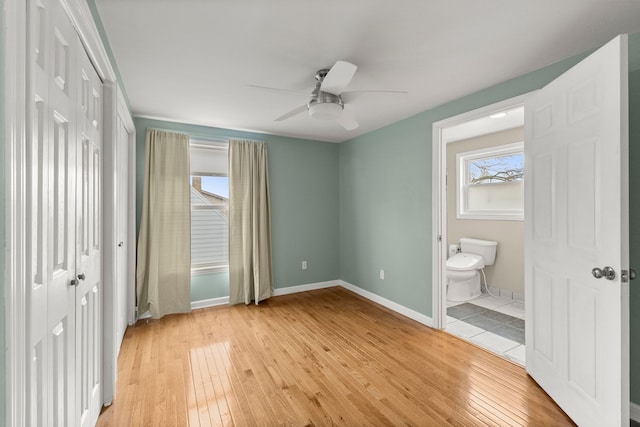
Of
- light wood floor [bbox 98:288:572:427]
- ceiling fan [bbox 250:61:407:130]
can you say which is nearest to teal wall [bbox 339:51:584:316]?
light wood floor [bbox 98:288:572:427]

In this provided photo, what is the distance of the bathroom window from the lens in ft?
12.9

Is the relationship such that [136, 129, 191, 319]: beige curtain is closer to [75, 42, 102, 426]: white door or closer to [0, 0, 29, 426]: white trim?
[75, 42, 102, 426]: white door

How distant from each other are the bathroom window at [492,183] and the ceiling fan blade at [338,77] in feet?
9.92

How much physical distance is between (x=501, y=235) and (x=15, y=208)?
4.76 m

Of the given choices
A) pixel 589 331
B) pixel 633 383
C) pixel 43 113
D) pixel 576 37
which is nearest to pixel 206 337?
pixel 43 113

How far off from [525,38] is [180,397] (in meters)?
3.26

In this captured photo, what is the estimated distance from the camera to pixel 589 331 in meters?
1.60

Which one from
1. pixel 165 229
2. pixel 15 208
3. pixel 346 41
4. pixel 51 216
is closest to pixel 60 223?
pixel 51 216

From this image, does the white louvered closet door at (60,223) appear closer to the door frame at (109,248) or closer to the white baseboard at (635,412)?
the door frame at (109,248)

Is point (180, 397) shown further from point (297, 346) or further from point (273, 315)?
point (273, 315)

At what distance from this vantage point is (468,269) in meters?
3.80

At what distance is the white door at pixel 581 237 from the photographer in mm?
1413

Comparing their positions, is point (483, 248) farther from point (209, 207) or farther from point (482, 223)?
point (209, 207)

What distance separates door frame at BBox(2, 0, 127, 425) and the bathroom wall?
4597 millimetres
